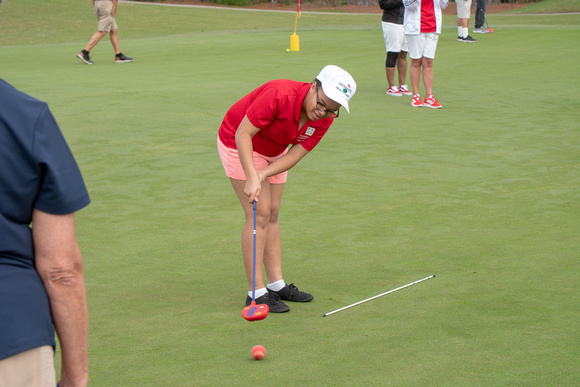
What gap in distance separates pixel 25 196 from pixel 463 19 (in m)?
18.7

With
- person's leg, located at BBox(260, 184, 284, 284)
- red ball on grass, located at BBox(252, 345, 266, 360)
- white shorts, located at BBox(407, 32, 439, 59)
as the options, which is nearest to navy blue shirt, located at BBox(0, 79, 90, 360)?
red ball on grass, located at BBox(252, 345, 266, 360)

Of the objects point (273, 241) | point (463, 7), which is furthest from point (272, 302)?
point (463, 7)

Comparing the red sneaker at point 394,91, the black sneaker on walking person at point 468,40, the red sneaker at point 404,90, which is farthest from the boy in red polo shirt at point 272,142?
the black sneaker on walking person at point 468,40

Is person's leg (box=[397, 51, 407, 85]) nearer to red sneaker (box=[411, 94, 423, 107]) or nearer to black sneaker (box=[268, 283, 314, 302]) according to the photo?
red sneaker (box=[411, 94, 423, 107])

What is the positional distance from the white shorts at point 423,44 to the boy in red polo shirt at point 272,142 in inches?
279

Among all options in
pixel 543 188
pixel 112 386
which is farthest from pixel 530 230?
pixel 112 386

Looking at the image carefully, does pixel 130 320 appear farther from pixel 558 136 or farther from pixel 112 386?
pixel 558 136

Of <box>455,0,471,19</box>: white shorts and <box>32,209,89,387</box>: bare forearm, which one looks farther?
<box>455,0,471,19</box>: white shorts

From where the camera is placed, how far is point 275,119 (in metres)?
4.13

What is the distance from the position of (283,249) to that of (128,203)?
5.95 feet

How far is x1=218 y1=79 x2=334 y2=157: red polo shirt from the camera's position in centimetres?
402

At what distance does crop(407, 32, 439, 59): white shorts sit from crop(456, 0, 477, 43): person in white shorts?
27.0 ft

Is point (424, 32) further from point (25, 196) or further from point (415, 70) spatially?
point (25, 196)

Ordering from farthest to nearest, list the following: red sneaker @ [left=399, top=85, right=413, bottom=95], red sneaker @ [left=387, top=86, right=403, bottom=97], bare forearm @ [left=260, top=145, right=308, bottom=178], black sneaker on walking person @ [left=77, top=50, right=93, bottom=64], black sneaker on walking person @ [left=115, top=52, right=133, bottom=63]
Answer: black sneaker on walking person @ [left=115, top=52, right=133, bottom=63] → black sneaker on walking person @ [left=77, top=50, right=93, bottom=64] → red sneaker @ [left=399, top=85, right=413, bottom=95] → red sneaker @ [left=387, top=86, right=403, bottom=97] → bare forearm @ [left=260, top=145, right=308, bottom=178]
